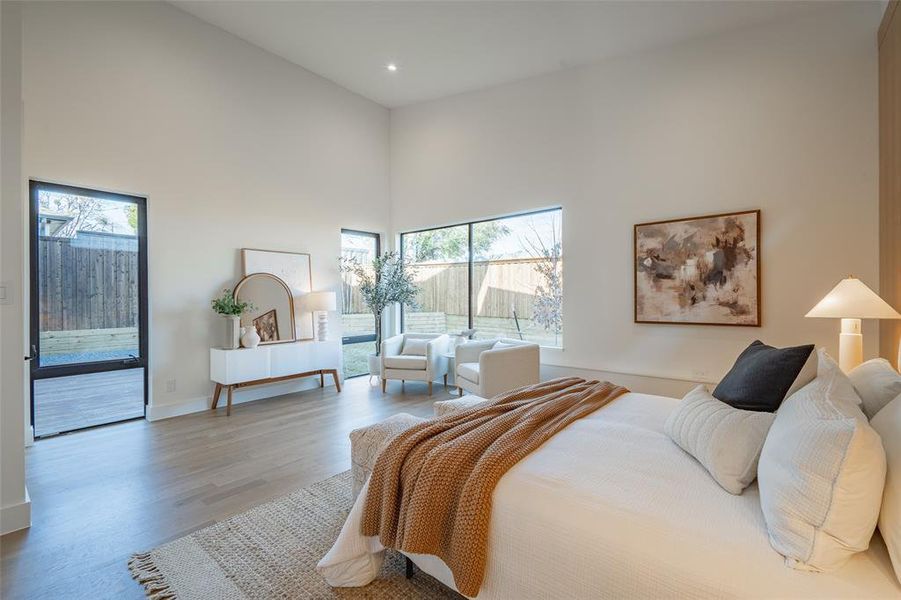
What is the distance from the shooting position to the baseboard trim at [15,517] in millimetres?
2043

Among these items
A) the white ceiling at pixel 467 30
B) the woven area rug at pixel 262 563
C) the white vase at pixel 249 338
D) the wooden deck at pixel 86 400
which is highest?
the white ceiling at pixel 467 30

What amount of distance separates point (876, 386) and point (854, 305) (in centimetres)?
167

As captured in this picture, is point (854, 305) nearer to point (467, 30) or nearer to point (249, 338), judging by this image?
point (467, 30)

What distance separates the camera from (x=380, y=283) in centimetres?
591

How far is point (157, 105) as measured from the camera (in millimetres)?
4008

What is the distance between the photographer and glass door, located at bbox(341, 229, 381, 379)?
5855 mm

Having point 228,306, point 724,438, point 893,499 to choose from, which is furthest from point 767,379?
point 228,306

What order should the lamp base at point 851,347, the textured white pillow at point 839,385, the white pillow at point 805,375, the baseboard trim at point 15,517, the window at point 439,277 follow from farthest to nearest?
1. the window at point 439,277
2. the lamp base at point 851,347
3. the baseboard trim at point 15,517
4. the white pillow at point 805,375
5. the textured white pillow at point 839,385

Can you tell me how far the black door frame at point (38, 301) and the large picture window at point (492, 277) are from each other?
3.40 meters

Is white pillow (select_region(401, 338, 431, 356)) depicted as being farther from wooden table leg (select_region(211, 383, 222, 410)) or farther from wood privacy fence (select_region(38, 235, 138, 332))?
wood privacy fence (select_region(38, 235, 138, 332))

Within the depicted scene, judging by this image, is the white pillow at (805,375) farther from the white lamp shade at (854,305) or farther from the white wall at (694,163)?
the white wall at (694,163)

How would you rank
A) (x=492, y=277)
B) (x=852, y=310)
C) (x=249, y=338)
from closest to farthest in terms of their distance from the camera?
(x=852, y=310), (x=249, y=338), (x=492, y=277)

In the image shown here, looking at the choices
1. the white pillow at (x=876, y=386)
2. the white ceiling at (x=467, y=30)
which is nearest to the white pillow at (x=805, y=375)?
the white pillow at (x=876, y=386)

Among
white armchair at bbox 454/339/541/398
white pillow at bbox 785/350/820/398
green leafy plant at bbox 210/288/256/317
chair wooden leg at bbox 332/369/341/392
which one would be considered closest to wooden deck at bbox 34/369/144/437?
green leafy plant at bbox 210/288/256/317
